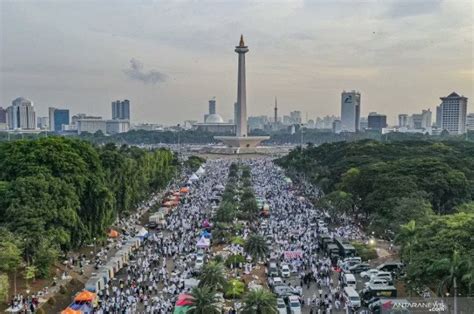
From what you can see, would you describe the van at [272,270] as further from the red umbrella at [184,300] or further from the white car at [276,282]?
the red umbrella at [184,300]

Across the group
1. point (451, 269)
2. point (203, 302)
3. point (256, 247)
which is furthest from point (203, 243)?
point (451, 269)

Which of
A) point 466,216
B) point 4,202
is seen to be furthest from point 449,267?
point 4,202

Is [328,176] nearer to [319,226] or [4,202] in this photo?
[319,226]

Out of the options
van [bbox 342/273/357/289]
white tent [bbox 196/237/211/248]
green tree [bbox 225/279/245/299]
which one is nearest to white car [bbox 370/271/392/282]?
van [bbox 342/273/357/289]

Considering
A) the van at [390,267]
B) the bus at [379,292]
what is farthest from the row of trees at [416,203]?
the van at [390,267]

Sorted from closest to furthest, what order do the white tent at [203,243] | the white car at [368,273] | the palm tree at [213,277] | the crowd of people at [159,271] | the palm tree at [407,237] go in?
the palm tree at [213,277] < the crowd of people at [159,271] < the palm tree at [407,237] < the white car at [368,273] < the white tent at [203,243]

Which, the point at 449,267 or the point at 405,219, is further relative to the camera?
the point at 405,219
